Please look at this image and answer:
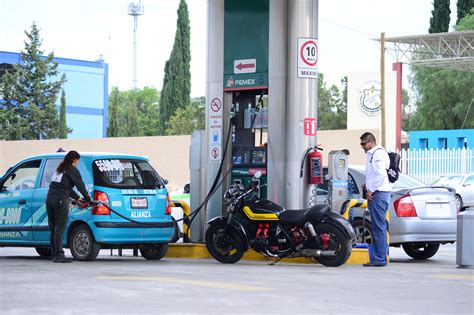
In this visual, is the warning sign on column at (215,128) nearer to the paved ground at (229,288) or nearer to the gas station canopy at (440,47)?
the paved ground at (229,288)

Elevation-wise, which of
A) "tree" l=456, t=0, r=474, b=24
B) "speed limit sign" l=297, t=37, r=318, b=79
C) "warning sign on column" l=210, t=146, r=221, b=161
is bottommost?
"warning sign on column" l=210, t=146, r=221, b=161

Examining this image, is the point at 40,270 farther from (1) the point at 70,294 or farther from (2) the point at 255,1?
(2) the point at 255,1

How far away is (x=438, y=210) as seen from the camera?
16.9 meters

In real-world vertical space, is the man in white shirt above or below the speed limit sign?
below

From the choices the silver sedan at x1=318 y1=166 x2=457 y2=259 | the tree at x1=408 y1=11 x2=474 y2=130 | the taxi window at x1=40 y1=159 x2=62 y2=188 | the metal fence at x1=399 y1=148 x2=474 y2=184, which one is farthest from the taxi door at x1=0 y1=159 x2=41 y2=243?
the tree at x1=408 y1=11 x2=474 y2=130

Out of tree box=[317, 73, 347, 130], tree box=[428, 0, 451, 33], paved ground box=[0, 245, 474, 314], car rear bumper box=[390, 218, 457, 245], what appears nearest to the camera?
paved ground box=[0, 245, 474, 314]

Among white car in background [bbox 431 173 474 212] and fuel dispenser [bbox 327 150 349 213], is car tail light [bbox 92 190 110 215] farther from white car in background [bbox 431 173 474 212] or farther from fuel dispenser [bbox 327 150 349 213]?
white car in background [bbox 431 173 474 212]

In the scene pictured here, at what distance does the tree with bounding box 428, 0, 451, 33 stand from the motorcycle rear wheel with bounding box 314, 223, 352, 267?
5470cm

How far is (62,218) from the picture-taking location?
51.1ft

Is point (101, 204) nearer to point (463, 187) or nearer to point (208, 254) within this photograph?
point (208, 254)

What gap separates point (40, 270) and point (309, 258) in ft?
14.0

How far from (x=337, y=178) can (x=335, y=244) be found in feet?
5.91

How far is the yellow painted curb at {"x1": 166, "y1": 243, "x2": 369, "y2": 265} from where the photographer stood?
1623 centimetres

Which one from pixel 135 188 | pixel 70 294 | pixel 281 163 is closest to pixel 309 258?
pixel 281 163
